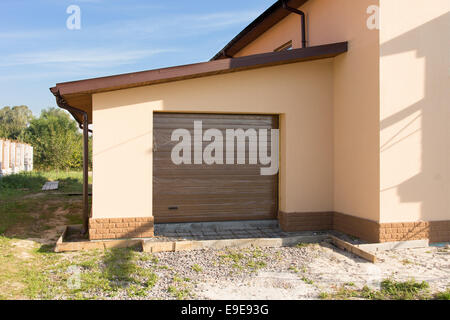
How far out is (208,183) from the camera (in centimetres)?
748

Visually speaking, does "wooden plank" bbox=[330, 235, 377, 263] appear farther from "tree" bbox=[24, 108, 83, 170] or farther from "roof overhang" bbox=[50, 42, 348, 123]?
"tree" bbox=[24, 108, 83, 170]

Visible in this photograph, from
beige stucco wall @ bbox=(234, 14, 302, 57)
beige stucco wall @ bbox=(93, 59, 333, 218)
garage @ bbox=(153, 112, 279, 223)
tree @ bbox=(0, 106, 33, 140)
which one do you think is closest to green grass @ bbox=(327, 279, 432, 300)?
beige stucco wall @ bbox=(93, 59, 333, 218)

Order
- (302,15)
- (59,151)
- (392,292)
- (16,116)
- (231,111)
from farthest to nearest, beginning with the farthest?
(16,116), (59,151), (302,15), (231,111), (392,292)

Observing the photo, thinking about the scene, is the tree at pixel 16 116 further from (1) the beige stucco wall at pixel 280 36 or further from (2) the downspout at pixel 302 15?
(2) the downspout at pixel 302 15

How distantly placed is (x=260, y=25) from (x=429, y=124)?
542 cm

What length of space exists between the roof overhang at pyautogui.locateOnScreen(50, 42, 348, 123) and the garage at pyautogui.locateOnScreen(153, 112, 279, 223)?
949 millimetres

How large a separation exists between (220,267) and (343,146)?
3.69 metres

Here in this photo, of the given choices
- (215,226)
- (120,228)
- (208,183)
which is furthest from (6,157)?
(215,226)

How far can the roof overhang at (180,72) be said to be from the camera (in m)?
6.14

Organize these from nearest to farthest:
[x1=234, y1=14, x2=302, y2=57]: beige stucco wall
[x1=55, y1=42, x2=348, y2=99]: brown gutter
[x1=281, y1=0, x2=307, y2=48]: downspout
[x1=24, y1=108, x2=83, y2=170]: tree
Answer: [x1=55, y1=42, x2=348, y2=99]: brown gutter → [x1=281, y1=0, x2=307, y2=48]: downspout → [x1=234, y1=14, x2=302, y2=57]: beige stucco wall → [x1=24, y1=108, x2=83, y2=170]: tree

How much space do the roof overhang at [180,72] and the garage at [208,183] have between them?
0.95 meters

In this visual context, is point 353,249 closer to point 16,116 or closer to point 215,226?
point 215,226

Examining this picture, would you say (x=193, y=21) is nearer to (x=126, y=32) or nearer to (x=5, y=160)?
(x=126, y=32)

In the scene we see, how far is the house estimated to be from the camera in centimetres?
637
